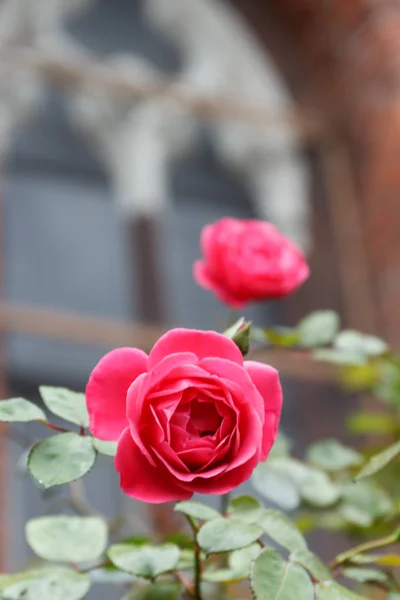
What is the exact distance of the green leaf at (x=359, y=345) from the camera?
592mm

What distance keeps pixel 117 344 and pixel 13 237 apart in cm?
43

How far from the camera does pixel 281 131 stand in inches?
98.0

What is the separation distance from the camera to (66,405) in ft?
1.31

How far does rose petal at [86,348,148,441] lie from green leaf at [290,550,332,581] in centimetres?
11

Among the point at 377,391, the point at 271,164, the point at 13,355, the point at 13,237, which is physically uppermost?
the point at 271,164

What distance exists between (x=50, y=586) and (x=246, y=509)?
0.37ft

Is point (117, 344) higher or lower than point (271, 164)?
lower

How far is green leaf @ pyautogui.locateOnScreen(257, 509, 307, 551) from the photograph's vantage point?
15.5 inches

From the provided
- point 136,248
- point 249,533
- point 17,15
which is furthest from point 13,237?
point 249,533

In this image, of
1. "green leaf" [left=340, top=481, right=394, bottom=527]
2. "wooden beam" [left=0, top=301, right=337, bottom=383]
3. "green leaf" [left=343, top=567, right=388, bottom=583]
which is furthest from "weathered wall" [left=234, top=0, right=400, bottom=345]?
"green leaf" [left=343, top=567, right=388, bottom=583]

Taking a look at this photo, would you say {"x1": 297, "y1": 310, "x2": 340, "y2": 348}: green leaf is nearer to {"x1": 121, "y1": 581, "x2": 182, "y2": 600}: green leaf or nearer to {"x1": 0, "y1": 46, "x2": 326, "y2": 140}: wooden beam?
{"x1": 121, "y1": 581, "x2": 182, "y2": 600}: green leaf

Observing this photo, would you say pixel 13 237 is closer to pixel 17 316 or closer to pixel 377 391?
pixel 17 316

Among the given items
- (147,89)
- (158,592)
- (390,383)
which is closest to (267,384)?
(158,592)

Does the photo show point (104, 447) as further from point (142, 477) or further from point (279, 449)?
point (279, 449)
